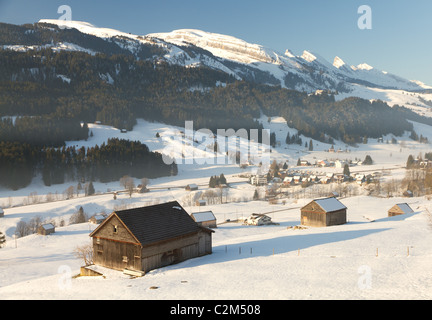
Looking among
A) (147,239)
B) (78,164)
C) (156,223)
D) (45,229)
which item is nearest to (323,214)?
(156,223)

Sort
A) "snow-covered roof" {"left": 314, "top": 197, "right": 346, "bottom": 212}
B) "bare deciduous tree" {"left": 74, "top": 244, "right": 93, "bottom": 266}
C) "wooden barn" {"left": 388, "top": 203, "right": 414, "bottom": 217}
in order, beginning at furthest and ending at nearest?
"wooden barn" {"left": 388, "top": 203, "right": 414, "bottom": 217} → "snow-covered roof" {"left": 314, "top": 197, "right": 346, "bottom": 212} → "bare deciduous tree" {"left": 74, "top": 244, "right": 93, "bottom": 266}

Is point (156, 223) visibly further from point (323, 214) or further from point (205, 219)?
point (205, 219)

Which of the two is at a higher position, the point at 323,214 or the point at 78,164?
the point at 78,164

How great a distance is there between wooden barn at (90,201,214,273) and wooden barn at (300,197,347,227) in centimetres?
2638

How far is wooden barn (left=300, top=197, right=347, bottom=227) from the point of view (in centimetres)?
5638

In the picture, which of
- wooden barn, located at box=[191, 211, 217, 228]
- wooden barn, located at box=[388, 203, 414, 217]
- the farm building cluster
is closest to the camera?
the farm building cluster

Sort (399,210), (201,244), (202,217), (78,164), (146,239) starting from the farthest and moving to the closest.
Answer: (78,164)
(399,210)
(202,217)
(201,244)
(146,239)

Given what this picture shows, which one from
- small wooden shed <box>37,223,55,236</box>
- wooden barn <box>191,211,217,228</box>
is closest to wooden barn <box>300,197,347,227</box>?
wooden barn <box>191,211,217,228</box>

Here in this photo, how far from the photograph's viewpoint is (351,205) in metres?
82.4

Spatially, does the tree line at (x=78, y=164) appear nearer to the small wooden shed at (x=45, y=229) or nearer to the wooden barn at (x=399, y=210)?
the small wooden shed at (x=45, y=229)

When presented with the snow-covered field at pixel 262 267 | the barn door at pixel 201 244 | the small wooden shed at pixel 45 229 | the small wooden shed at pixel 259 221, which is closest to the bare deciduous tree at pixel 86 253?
the snow-covered field at pixel 262 267

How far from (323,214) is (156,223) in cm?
3144

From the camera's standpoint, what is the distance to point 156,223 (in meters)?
33.9

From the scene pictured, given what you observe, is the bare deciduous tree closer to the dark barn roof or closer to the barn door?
the dark barn roof
